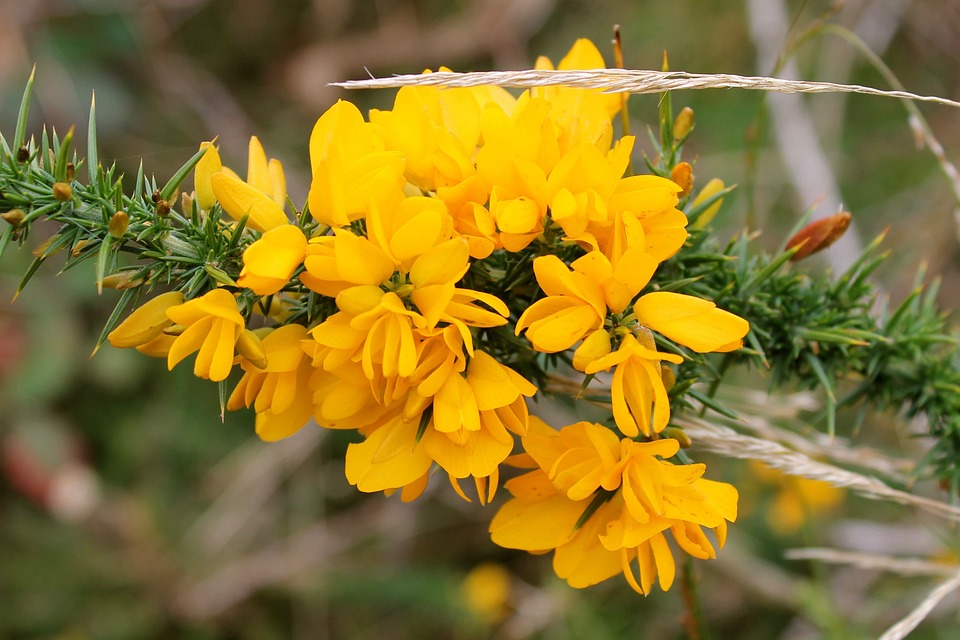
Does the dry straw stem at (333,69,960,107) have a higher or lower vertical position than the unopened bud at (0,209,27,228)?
higher

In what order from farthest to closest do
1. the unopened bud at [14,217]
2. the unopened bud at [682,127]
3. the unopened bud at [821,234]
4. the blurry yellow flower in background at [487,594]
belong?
the blurry yellow flower in background at [487,594]
the unopened bud at [821,234]
the unopened bud at [682,127]
the unopened bud at [14,217]

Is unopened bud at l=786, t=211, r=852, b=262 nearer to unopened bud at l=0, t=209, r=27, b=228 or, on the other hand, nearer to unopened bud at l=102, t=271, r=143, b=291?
unopened bud at l=102, t=271, r=143, b=291

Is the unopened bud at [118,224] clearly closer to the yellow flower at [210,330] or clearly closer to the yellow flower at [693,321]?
the yellow flower at [210,330]

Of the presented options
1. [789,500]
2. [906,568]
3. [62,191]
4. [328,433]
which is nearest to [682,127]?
[62,191]

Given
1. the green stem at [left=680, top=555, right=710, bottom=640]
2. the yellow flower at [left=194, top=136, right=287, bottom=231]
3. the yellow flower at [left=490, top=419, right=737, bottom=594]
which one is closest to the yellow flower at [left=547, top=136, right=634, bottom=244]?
the yellow flower at [left=490, top=419, right=737, bottom=594]

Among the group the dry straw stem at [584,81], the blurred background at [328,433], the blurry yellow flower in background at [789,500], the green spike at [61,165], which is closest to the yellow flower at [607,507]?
the dry straw stem at [584,81]

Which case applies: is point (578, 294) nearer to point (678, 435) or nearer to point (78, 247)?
point (678, 435)
